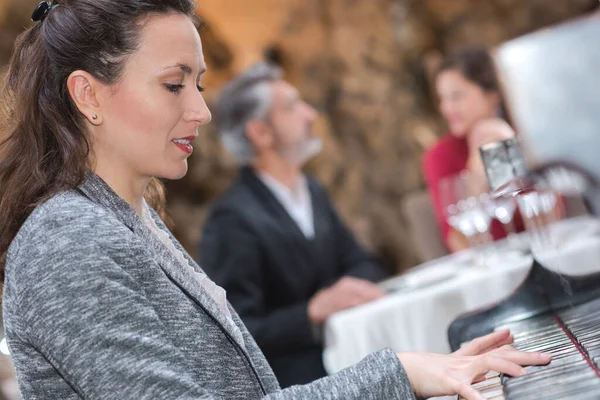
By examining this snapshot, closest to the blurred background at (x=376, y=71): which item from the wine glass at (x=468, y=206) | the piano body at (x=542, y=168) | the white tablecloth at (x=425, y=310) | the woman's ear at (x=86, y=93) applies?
the piano body at (x=542, y=168)

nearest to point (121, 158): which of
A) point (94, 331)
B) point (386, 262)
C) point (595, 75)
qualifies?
point (94, 331)

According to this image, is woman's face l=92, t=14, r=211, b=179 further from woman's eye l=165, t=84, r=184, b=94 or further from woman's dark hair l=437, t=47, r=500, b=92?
woman's dark hair l=437, t=47, r=500, b=92

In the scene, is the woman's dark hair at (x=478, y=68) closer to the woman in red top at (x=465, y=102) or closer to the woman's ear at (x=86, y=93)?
the woman in red top at (x=465, y=102)

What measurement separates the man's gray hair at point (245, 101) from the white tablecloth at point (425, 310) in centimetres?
103

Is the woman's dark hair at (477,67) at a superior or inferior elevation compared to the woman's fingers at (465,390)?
superior

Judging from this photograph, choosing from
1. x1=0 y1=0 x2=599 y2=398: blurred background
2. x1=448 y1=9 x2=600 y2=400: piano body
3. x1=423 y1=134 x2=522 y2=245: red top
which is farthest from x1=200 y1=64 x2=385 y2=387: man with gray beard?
x1=0 y1=0 x2=599 y2=398: blurred background

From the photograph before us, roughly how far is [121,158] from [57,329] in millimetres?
370

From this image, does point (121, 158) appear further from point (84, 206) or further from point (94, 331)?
point (94, 331)

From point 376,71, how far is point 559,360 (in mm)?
7798

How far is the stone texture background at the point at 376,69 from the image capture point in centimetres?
855

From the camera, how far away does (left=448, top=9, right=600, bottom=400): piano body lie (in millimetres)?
1112

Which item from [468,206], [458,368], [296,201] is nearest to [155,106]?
[458,368]

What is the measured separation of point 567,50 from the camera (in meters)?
7.50

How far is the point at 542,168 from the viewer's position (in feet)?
13.3
